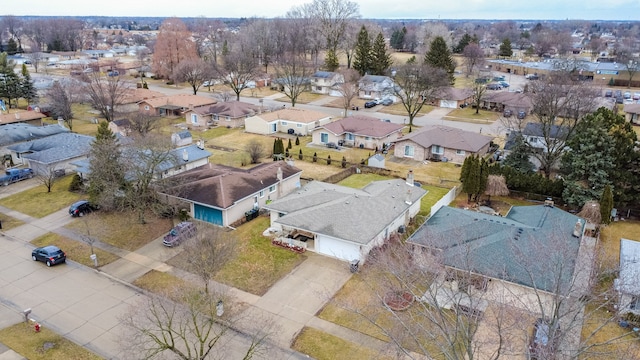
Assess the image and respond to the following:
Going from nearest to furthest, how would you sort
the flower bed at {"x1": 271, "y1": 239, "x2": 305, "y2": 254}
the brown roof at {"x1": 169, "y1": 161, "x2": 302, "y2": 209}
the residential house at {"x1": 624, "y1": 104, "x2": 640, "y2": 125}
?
the flower bed at {"x1": 271, "y1": 239, "x2": 305, "y2": 254}, the brown roof at {"x1": 169, "y1": 161, "x2": 302, "y2": 209}, the residential house at {"x1": 624, "y1": 104, "x2": 640, "y2": 125}

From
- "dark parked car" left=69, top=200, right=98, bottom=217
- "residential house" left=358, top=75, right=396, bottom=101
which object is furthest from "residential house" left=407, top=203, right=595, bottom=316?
"residential house" left=358, top=75, right=396, bottom=101

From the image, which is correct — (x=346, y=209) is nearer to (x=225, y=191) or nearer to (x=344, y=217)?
(x=344, y=217)

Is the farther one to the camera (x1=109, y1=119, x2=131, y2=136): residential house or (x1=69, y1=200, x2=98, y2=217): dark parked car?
(x1=109, y1=119, x2=131, y2=136): residential house

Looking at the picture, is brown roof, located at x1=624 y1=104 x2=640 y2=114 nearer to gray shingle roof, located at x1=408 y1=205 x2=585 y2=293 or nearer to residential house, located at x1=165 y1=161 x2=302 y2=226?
Result: gray shingle roof, located at x1=408 y1=205 x2=585 y2=293

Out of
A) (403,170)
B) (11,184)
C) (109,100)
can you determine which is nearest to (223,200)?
(403,170)

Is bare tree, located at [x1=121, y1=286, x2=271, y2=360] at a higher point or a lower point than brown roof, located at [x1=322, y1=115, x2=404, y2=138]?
lower

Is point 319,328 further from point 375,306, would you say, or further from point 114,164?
→ point 114,164

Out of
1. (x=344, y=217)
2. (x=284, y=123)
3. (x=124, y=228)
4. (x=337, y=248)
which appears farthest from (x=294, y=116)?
(x=337, y=248)

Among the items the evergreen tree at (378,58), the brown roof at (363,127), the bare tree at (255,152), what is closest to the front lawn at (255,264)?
the bare tree at (255,152)
